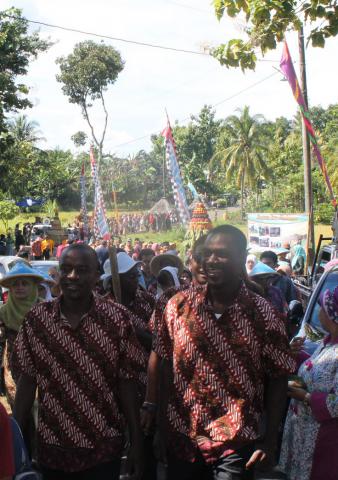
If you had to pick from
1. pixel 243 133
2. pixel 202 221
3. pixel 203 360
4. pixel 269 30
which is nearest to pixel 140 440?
pixel 203 360

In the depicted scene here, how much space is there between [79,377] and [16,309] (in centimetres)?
197

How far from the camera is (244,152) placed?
5722 centimetres

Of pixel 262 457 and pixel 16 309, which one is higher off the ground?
pixel 16 309

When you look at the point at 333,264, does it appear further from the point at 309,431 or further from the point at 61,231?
the point at 61,231

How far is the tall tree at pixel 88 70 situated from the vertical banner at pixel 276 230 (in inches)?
1133

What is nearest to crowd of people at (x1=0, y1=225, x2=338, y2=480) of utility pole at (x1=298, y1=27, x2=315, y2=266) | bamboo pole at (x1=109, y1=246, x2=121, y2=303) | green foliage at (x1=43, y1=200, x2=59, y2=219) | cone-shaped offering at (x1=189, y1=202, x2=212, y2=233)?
bamboo pole at (x1=109, y1=246, x2=121, y2=303)

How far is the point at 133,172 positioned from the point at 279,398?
62.3 metres

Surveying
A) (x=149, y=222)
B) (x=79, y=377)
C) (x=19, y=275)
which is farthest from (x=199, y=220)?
(x=149, y=222)

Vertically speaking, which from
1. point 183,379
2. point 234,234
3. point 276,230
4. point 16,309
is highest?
point 234,234

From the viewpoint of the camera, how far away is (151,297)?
5.73 metres

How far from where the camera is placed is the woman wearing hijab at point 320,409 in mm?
3793

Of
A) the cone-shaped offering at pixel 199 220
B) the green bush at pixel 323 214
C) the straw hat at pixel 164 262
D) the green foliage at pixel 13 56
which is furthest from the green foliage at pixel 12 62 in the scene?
the green bush at pixel 323 214

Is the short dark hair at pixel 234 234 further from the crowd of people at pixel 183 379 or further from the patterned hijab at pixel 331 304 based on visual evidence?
the patterned hijab at pixel 331 304

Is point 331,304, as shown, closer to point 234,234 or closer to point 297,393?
point 297,393
